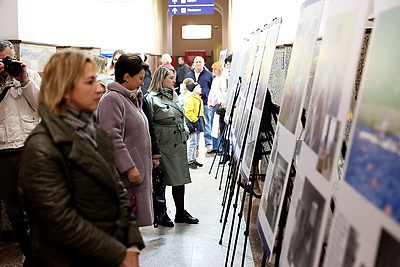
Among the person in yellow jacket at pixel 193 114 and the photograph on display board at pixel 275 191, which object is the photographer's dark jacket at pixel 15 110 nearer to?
the photograph on display board at pixel 275 191

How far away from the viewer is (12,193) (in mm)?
3719

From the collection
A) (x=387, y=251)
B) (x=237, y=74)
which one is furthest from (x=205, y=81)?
(x=387, y=251)

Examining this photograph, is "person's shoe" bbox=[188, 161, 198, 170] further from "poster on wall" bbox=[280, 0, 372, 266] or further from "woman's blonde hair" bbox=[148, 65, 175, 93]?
"poster on wall" bbox=[280, 0, 372, 266]

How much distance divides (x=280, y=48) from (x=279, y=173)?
336cm

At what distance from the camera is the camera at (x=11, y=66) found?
3551mm

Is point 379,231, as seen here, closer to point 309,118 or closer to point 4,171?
point 309,118

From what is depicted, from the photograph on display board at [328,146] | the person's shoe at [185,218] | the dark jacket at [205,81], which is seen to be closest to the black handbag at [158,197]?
the person's shoe at [185,218]

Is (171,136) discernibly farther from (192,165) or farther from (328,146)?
(328,146)

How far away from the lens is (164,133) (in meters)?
4.78

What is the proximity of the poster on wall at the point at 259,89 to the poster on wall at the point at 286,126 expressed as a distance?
57 cm

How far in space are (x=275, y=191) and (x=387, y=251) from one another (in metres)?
1.17

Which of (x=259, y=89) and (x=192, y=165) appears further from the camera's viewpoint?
(x=192, y=165)

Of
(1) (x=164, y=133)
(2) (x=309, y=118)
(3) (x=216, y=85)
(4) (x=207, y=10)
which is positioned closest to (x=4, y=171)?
(1) (x=164, y=133)

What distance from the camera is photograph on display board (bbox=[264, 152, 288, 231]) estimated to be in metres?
2.11
